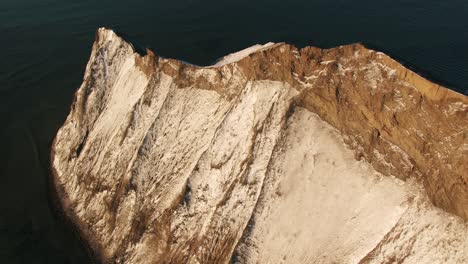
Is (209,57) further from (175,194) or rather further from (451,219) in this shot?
(451,219)

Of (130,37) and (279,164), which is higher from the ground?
(130,37)

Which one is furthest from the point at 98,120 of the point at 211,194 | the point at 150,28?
the point at 150,28

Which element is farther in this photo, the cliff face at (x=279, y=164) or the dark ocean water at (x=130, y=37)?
the dark ocean water at (x=130, y=37)

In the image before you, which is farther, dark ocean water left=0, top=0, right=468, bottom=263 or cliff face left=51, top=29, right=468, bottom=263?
dark ocean water left=0, top=0, right=468, bottom=263

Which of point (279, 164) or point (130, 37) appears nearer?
point (279, 164)
